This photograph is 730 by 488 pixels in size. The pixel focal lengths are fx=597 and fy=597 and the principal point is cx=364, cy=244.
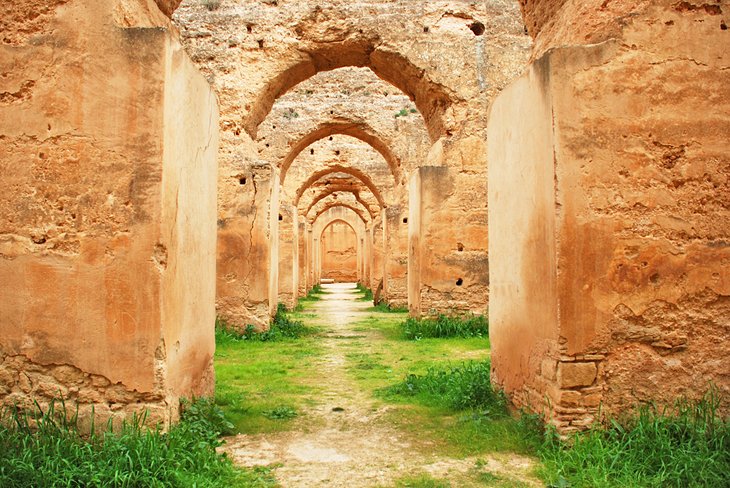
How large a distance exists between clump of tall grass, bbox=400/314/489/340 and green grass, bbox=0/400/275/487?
6.07 m

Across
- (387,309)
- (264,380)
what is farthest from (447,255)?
(387,309)

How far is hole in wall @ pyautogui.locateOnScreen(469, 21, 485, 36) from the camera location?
1027 cm

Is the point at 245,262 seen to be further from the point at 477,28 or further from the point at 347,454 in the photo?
the point at 347,454

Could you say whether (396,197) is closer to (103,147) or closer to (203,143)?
(203,143)

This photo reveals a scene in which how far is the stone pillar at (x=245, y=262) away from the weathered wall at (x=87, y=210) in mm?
5913

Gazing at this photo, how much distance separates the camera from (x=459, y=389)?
16.3ft

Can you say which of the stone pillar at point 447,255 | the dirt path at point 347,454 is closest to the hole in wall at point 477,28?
the stone pillar at point 447,255

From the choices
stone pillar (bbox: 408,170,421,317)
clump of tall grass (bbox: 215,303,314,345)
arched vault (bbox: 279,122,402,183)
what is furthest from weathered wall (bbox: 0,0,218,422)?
arched vault (bbox: 279,122,402,183)

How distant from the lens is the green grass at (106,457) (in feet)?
9.19

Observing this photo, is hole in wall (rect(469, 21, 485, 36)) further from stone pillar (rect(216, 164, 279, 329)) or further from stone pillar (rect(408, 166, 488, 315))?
stone pillar (rect(216, 164, 279, 329))

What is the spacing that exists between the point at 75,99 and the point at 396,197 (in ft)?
39.9

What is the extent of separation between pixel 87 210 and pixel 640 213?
3.25m

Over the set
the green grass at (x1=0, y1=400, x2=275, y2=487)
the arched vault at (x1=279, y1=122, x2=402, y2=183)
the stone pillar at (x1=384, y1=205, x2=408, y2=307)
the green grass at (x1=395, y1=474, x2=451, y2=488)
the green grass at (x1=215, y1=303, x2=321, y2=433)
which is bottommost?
the green grass at (x1=215, y1=303, x2=321, y2=433)

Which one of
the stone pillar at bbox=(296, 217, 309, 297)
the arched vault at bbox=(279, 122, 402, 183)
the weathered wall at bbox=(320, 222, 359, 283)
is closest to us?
the arched vault at bbox=(279, 122, 402, 183)
